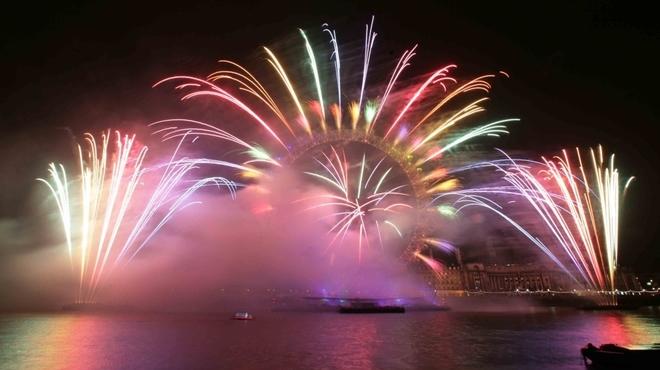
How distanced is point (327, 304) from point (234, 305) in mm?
20230

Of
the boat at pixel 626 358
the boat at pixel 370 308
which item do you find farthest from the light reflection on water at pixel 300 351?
the boat at pixel 370 308

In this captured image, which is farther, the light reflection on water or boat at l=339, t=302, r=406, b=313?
boat at l=339, t=302, r=406, b=313

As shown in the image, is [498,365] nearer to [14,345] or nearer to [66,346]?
[66,346]

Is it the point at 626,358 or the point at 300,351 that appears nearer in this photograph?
the point at 626,358

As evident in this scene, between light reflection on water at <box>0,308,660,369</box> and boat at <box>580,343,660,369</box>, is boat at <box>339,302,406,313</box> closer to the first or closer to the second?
light reflection on water at <box>0,308,660,369</box>

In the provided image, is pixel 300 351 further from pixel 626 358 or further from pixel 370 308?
pixel 370 308

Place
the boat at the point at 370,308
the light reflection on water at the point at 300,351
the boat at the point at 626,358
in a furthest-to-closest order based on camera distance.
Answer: the boat at the point at 370,308, the light reflection on water at the point at 300,351, the boat at the point at 626,358

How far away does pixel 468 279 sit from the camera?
145 m

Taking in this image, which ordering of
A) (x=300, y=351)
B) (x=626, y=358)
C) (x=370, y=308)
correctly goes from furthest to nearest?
(x=370, y=308) < (x=300, y=351) < (x=626, y=358)

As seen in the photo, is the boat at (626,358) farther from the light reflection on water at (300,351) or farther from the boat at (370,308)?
the boat at (370,308)

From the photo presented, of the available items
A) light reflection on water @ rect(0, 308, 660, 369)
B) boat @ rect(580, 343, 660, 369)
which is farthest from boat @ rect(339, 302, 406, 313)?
boat @ rect(580, 343, 660, 369)

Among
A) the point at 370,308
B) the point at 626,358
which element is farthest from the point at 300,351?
the point at 370,308

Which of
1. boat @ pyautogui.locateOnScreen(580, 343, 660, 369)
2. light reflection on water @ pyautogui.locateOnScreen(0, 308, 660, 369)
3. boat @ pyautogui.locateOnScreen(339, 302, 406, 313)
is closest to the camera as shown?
boat @ pyautogui.locateOnScreen(580, 343, 660, 369)

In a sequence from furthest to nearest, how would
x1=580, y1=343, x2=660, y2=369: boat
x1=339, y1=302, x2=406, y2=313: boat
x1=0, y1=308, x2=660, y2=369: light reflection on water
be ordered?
1. x1=339, y1=302, x2=406, y2=313: boat
2. x1=0, y1=308, x2=660, y2=369: light reflection on water
3. x1=580, y1=343, x2=660, y2=369: boat
